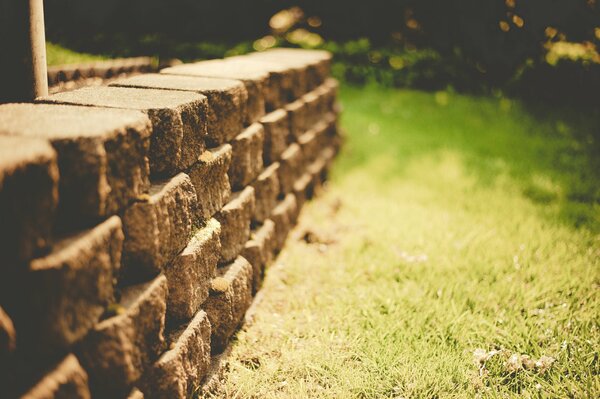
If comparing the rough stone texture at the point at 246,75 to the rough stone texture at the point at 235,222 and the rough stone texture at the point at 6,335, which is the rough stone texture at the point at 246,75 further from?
the rough stone texture at the point at 6,335

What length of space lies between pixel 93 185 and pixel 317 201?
2.79m

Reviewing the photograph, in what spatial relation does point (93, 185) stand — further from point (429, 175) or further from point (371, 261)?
point (429, 175)

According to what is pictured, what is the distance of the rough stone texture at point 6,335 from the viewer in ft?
3.60

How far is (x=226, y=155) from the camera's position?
2180mm

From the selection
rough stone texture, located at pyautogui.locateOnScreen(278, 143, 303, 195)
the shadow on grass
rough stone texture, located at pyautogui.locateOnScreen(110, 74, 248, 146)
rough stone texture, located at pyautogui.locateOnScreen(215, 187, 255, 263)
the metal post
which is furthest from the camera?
the shadow on grass

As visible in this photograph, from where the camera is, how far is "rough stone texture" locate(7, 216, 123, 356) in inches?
44.6

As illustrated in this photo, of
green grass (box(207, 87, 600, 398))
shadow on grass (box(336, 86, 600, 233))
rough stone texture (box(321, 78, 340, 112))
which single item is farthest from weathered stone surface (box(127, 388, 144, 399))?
rough stone texture (box(321, 78, 340, 112))

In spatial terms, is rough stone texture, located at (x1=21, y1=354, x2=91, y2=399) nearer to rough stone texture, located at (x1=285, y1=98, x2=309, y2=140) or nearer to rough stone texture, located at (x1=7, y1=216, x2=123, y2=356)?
rough stone texture, located at (x1=7, y1=216, x2=123, y2=356)

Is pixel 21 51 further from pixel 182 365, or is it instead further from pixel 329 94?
pixel 329 94

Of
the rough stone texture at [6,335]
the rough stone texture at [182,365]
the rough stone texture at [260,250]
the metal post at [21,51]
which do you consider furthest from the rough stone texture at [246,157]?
the rough stone texture at [6,335]

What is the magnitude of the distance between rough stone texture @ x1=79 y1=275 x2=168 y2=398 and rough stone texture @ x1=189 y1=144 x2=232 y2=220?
45 centimetres

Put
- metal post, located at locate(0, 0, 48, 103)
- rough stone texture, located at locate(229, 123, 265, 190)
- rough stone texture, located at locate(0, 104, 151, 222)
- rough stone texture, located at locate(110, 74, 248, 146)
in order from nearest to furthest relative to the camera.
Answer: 1. rough stone texture, located at locate(0, 104, 151, 222)
2. metal post, located at locate(0, 0, 48, 103)
3. rough stone texture, located at locate(110, 74, 248, 146)
4. rough stone texture, located at locate(229, 123, 265, 190)

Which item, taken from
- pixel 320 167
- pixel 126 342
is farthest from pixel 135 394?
pixel 320 167

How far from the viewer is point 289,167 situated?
3.32 meters
